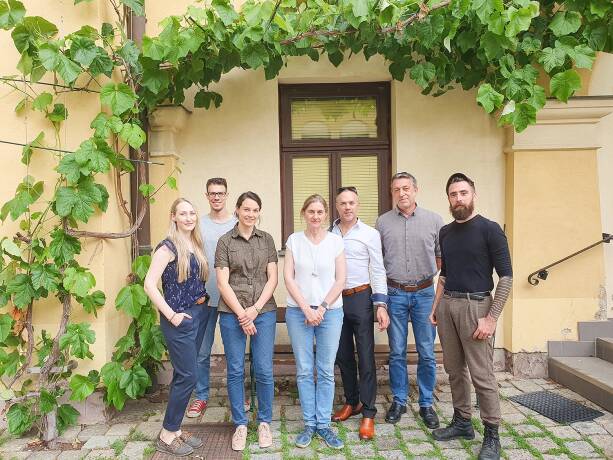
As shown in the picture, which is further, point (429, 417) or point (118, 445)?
point (429, 417)

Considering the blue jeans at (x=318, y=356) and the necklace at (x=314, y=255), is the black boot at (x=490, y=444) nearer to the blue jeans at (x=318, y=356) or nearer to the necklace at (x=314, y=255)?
the blue jeans at (x=318, y=356)

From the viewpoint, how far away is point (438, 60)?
4.15 m

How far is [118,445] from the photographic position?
11.4 ft

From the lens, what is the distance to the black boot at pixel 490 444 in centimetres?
314

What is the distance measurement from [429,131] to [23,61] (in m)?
3.50

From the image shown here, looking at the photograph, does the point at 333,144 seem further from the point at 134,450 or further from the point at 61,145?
the point at 134,450

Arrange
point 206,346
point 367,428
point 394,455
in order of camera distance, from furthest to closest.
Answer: point 206,346, point 367,428, point 394,455

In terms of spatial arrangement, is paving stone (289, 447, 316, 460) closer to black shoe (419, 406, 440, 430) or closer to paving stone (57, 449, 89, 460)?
black shoe (419, 406, 440, 430)

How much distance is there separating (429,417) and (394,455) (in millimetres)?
538

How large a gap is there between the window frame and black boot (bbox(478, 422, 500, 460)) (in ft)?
8.01

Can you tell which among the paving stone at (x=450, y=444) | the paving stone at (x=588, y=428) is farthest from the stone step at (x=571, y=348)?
the paving stone at (x=450, y=444)

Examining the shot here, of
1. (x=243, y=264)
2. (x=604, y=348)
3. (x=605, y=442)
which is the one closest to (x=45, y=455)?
(x=243, y=264)

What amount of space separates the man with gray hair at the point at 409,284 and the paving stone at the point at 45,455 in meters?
2.38

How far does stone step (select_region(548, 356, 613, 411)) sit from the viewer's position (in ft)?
12.9
